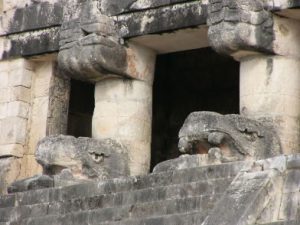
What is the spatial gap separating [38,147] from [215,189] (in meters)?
3.87

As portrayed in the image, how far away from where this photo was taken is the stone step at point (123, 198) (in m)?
15.4

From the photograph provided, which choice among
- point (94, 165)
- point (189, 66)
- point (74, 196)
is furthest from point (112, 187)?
point (189, 66)

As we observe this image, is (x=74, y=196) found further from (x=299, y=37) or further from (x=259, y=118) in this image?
(x=299, y=37)

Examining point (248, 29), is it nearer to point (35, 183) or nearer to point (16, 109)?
point (35, 183)

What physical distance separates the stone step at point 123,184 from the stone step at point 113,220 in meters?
0.58

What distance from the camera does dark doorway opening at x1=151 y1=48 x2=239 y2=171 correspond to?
2258 cm

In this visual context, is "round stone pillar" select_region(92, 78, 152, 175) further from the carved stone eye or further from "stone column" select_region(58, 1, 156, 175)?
the carved stone eye

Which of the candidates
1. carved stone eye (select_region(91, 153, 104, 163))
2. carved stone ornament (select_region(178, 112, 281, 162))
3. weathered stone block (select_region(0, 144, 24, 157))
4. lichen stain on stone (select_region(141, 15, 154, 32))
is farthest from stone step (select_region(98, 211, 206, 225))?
weathered stone block (select_region(0, 144, 24, 157))

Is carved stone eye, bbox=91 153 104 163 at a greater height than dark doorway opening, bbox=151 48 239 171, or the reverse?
dark doorway opening, bbox=151 48 239 171

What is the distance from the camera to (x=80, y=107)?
71.6ft

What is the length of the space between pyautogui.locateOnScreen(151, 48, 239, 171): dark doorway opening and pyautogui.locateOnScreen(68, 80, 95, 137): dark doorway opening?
1218 millimetres

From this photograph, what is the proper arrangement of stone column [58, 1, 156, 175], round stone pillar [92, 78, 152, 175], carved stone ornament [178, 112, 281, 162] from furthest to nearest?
round stone pillar [92, 78, 152, 175]
stone column [58, 1, 156, 175]
carved stone ornament [178, 112, 281, 162]

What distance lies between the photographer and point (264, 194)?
575 inches

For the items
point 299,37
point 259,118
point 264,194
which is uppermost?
point 299,37
